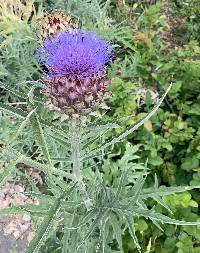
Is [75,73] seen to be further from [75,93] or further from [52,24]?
[52,24]

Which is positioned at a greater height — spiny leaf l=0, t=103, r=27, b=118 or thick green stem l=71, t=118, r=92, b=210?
spiny leaf l=0, t=103, r=27, b=118

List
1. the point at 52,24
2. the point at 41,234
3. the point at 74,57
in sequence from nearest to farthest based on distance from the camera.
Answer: the point at 41,234, the point at 74,57, the point at 52,24

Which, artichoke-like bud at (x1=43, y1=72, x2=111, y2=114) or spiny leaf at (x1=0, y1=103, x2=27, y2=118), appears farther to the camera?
artichoke-like bud at (x1=43, y1=72, x2=111, y2=114)

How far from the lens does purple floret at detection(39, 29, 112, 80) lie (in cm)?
97

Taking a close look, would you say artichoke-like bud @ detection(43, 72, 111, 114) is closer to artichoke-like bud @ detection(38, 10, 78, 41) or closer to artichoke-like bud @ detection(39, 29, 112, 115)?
artichoke-like bud @ detection(39, 29, 112, 115)

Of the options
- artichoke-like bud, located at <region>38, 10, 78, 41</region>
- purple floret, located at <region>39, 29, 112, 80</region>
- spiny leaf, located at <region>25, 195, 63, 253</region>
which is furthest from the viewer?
artichoke-like bud, located at <region>38, 10, 78, 41</region>

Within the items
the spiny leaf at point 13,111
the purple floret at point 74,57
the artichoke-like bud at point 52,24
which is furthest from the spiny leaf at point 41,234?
the artichoke-like bud at point 52,24

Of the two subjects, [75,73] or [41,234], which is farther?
[75,73]

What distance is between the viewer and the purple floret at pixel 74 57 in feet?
3.17

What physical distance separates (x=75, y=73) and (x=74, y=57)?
32 mm

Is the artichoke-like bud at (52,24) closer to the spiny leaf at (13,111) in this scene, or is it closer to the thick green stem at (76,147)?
the thick green stem at (76,147)

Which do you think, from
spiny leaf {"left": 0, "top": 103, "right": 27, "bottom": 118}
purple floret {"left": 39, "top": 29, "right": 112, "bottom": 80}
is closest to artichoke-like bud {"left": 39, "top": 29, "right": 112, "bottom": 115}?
purple floret {"left": 39, "top": 29, "right": 112, "bottom": 80}

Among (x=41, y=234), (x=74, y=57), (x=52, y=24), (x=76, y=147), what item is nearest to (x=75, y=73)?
(x=74, y=57)

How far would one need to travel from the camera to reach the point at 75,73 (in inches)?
38.4
